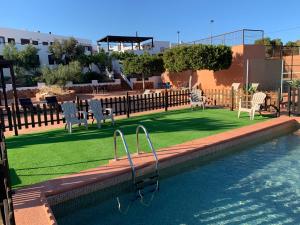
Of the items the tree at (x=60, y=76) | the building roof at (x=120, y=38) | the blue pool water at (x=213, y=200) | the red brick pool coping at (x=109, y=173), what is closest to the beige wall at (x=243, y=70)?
the red brick pool coping at (x=109, y=173)

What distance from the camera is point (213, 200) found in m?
5.25

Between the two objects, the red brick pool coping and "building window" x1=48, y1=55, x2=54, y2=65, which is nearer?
the red brick pool coping

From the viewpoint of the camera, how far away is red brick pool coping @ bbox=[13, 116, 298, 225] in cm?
428

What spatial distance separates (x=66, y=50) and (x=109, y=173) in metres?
32.6

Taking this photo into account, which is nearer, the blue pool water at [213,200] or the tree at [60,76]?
the blue pool water at [213,200]

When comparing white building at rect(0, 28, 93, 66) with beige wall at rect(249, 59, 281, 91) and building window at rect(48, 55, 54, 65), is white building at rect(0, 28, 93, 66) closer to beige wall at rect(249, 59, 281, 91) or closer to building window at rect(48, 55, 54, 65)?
building window at rect(48, 55, 54, 65)

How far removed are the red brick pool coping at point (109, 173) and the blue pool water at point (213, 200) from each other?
0.27m

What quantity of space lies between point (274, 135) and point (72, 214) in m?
7.27

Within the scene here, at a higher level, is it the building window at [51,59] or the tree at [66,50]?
the tree at [66,50]

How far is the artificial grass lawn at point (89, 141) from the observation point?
6.25m

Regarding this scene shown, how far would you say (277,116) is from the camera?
11.2m

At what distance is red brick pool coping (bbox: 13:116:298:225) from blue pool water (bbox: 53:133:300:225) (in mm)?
268

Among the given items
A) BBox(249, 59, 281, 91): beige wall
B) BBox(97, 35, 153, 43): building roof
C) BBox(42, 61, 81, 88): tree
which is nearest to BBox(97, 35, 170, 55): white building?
BBox(97, 35, 153, 43): building roof

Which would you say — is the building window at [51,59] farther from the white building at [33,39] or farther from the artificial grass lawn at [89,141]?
the artificial grass lawn at [89,141]
